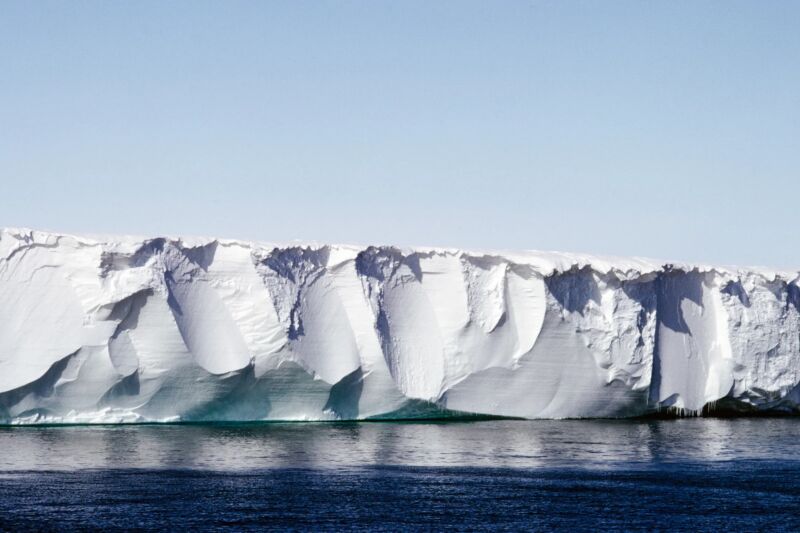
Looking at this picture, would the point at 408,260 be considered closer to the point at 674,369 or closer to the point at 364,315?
the point at 364,315

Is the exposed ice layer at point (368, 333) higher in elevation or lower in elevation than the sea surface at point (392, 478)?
higher

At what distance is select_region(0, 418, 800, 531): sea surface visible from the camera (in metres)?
8.25

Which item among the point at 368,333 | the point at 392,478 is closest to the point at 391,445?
the point at 392,478

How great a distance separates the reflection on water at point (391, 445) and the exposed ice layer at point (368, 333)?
0.43 metres

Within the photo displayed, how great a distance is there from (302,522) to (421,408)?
7.53 meters

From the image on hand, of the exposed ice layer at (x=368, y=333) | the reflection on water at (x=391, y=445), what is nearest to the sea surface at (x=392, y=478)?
the reflection on water at (x=391, y=445)

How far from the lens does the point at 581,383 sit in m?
16.0

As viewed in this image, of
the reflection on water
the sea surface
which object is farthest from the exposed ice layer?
the sea surface

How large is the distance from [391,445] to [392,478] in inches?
97.9

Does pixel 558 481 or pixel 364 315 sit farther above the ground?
pixel 364 315

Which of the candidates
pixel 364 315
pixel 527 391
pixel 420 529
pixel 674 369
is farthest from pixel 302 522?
pixel 674 369

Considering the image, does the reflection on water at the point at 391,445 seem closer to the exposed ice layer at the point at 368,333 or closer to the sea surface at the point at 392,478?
the sea surface at the point at 392,478

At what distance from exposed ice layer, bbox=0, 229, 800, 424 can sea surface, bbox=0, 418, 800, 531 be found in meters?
0.60

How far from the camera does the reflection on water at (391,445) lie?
1108 centimetres
